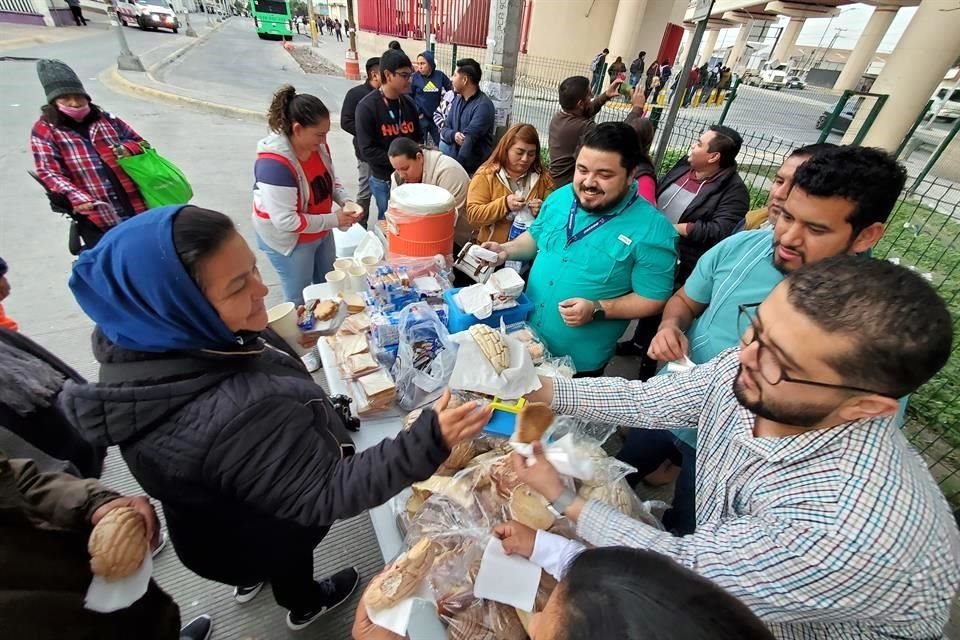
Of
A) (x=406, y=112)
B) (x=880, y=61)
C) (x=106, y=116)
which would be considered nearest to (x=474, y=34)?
(x=406, y=112)

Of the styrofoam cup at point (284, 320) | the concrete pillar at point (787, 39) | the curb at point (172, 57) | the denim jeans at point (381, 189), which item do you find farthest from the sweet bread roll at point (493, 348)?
the concrete pillar at point (787, 39)

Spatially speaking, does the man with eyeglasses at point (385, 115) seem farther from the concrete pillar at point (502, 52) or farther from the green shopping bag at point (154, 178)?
the green shopping bag at point (154, 178)

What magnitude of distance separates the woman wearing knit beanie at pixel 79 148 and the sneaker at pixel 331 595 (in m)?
2.93

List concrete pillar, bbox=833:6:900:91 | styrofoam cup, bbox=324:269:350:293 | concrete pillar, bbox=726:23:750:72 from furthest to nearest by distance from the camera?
concrete pillar, bbox=726:23:750:72 < concrete pillar, bbox=833:6:900:91 < styrofoam cup, bbox=324:269:350:293

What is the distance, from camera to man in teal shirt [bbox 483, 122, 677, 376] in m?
1.99

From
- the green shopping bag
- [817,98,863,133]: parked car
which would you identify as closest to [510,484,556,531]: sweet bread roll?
the green shopping bag

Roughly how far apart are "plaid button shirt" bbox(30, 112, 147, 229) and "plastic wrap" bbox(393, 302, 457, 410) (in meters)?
2.56

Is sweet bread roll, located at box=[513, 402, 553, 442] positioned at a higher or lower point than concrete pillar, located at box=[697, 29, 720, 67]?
lower

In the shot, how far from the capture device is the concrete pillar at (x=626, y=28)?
15641 mm

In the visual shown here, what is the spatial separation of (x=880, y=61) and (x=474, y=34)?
57.9 meters

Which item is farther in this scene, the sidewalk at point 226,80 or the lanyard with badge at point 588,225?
the sidewalk at point 226,80

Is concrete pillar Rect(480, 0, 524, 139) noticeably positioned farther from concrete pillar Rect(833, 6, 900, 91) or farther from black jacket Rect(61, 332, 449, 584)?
concrete pillar Rect(833, 6, 900, 91)

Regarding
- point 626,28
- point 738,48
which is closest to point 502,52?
point 626,28

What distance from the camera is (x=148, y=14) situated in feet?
70.8
